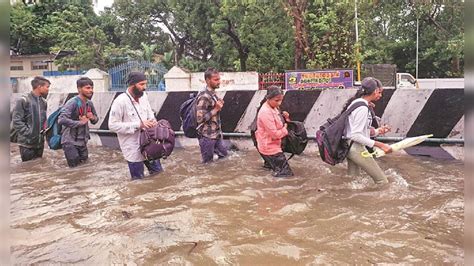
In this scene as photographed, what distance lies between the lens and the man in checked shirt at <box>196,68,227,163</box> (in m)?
6.40

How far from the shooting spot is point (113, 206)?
4.69 m

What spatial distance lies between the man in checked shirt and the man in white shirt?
3.24 feet

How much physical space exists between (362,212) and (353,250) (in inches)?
38.9

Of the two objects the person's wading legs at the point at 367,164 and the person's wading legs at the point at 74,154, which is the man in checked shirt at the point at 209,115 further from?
the person's wading legs at the point at 367,164

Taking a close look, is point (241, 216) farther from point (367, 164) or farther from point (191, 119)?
point (191, 119)

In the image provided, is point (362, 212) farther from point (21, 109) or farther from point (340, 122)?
point (21, 109)

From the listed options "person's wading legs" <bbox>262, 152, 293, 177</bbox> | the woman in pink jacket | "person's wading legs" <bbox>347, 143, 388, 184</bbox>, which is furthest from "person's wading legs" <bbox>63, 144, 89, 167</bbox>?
"person's wading legs" <bbox>347, 143, 388, 184</bbox>

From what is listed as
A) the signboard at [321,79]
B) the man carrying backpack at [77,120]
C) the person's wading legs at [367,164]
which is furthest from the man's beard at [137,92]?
the signboard at [321,79]

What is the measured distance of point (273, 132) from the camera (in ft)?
18.0

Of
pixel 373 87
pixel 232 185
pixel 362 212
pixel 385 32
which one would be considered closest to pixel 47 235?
pixel 232 185

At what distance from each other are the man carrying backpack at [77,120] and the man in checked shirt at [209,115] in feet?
5.97

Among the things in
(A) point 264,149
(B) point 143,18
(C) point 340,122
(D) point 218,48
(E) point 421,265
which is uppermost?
(B) point 143,18

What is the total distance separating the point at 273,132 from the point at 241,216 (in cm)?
163

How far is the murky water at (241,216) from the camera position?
10.7 ft
